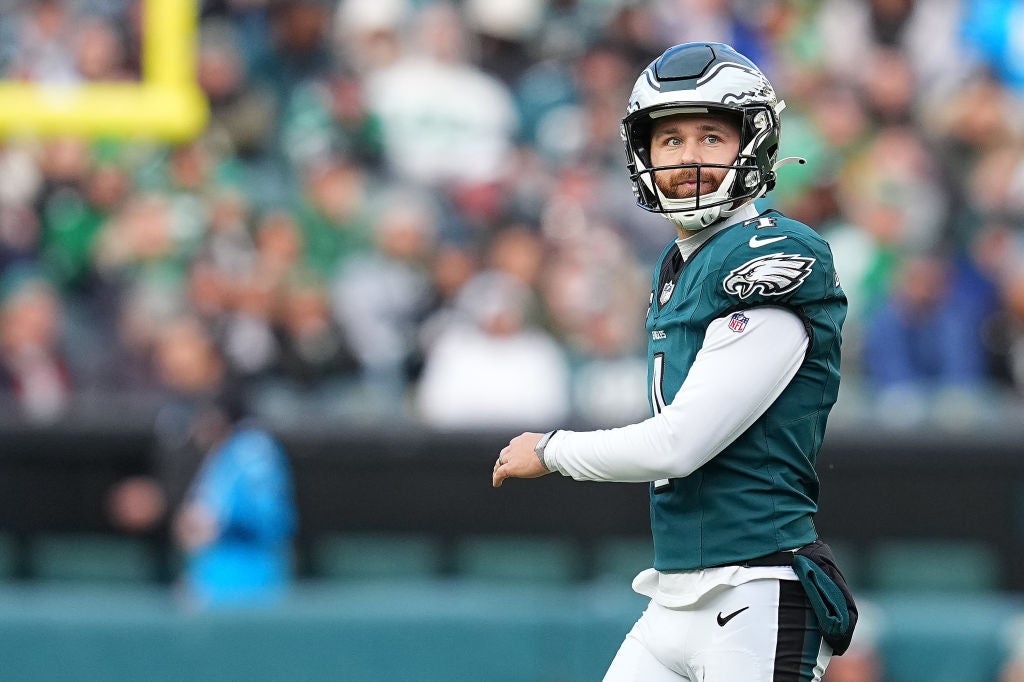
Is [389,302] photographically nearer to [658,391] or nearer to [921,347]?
[921,347]

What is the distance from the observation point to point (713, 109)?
11.8 ft

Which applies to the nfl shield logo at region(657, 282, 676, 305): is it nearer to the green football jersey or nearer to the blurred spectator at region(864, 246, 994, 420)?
the green football jersey

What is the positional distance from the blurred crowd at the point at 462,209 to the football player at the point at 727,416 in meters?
4.98

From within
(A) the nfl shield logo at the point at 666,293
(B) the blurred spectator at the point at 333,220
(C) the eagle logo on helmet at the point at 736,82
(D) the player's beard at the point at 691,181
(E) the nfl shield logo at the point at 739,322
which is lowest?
(E) the nfl shield logo at the point at 739,322

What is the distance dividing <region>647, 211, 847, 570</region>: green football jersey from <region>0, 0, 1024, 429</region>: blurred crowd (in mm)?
5003

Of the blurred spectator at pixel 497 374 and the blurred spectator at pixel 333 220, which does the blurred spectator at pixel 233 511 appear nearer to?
the blurred spectator at pixel 497 374

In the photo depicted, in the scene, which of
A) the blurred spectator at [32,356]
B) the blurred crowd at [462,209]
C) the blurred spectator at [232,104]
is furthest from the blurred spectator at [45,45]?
the blurred spectator at [32,356]

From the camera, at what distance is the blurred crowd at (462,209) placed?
9.00 meters

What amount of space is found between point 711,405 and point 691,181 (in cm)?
53

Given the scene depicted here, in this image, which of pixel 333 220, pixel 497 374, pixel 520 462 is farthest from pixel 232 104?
pixel 520 462

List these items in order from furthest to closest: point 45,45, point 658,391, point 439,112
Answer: point 439,112, point 45,45, point 658,391

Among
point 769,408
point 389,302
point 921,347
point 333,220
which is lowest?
point 769,408

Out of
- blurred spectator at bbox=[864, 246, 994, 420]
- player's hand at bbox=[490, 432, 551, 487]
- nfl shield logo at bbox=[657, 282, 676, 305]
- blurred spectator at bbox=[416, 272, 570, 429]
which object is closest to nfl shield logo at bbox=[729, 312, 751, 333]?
nfl shield logo at bbox=[657, 282, 676, 305]

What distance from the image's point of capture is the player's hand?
3.53m
